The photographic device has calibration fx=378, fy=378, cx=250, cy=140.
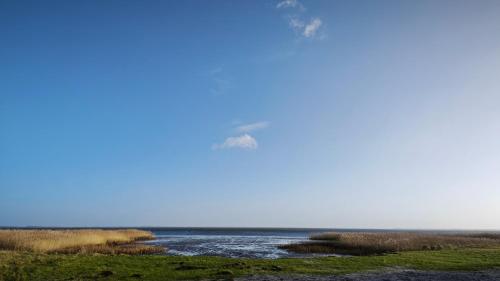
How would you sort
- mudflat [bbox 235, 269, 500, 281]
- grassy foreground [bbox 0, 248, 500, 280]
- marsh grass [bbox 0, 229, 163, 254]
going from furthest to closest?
marsh grass [bbox 0, 229, 163, 254], grassy foreground [bbox 0, 248, 500, 280], mudflat [bbox 235, 269, 500, 281]

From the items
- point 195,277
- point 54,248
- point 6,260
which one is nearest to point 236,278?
point 195,277

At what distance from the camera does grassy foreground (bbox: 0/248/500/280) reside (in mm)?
20500

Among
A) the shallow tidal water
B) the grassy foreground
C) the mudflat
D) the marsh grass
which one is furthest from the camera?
the shallow tidal water

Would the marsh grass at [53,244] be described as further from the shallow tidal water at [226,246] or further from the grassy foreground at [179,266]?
the grassy foreground at [179,266]

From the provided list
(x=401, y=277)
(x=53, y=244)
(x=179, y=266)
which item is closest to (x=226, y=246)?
(x=53, y=244)

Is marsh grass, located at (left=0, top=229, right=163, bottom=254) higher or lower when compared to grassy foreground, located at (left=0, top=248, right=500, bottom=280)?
higher

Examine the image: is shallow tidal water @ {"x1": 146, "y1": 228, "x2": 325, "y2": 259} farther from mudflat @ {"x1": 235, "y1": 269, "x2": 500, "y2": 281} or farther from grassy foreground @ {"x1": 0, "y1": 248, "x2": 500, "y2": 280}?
mudflat @ {"x1": 235, "y1": 269, "x2": 500, "y2": 281}

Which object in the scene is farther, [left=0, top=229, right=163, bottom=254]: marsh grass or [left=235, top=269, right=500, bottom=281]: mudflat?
[left=0, top=229, right=163, bottom=254]: marsh grass

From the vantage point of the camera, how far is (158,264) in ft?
82.1

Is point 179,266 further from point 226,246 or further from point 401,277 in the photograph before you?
point 226,246

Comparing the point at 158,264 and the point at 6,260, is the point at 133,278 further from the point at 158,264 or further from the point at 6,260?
the point at 6,260

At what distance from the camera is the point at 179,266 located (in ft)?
79.4

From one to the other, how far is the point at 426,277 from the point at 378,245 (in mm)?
26928

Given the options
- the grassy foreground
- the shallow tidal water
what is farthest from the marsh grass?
the grassy foreground
